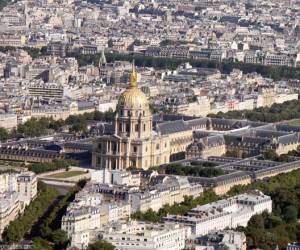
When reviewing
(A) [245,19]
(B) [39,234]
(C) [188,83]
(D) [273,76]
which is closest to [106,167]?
(B) [39,234]

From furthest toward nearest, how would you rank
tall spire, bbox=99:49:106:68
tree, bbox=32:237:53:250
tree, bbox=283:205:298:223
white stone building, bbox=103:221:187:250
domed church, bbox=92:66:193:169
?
tall spire, bbox=99:49:106:68 → domed church, bbox=92:66:193:169 → tree, bbox=283:205:298:223 → white stone building, bbox=103:221:187:250 → tree, bbox=32:237:53:250

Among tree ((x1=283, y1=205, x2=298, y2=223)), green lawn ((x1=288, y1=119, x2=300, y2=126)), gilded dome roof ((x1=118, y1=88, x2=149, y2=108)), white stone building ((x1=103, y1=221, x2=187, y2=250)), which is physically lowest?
green lawn ((x1=288, y1=119, x2=300, y2=126))

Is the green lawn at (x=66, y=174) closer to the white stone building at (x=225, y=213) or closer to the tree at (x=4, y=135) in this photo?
the white stone building at (x=225, y=213)

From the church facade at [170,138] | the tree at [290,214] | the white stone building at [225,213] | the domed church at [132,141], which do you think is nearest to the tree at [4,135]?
the church facade at [170,138]

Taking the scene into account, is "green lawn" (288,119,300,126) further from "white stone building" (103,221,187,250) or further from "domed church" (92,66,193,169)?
"white stone building" (103,221,187,250)

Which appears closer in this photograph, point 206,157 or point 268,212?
point 268,212

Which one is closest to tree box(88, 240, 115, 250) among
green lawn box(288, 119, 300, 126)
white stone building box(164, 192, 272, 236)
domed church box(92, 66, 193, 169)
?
white stone building box(164, 192, 272, 236)

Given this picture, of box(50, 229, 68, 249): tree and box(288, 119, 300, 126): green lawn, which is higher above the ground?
box(50, 229, 68, 249): tree

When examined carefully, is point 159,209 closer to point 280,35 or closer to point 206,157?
point 206,157
